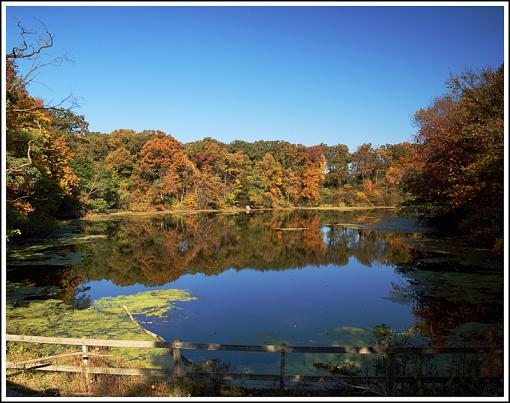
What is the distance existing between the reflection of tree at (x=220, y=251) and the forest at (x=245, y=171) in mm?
5887

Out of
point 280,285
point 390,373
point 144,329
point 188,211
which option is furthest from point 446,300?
point 188,211

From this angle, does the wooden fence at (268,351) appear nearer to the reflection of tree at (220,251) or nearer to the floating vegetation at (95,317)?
the floating vegetation at (95,317)

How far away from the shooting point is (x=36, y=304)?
54.3 feet

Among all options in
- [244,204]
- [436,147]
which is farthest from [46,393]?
[244,204]

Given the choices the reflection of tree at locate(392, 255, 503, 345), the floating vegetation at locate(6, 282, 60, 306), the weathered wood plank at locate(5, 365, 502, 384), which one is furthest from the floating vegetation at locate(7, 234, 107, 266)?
the reflection of tree at locate(392, 255, 503, 345)

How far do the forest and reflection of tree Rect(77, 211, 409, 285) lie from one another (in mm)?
5887

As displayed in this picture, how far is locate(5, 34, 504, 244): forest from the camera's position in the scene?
25.4 m

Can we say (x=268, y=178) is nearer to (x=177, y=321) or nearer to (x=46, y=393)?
(x=177, y=321)

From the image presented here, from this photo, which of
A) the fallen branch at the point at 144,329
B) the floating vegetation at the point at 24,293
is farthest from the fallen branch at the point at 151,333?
the floating vegetation at the point at 24,293

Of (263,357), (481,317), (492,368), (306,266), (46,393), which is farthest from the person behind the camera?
(306,266)

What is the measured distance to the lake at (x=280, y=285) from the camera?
1364cm

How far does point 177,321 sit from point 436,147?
85.5ft

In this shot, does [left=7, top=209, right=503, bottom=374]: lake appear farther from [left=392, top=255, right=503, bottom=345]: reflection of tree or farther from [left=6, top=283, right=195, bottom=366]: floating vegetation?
[left=6, top=283, right=195, bottom=366]: floating vegetation

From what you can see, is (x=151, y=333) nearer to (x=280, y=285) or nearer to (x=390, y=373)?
(x=390, y=373)
